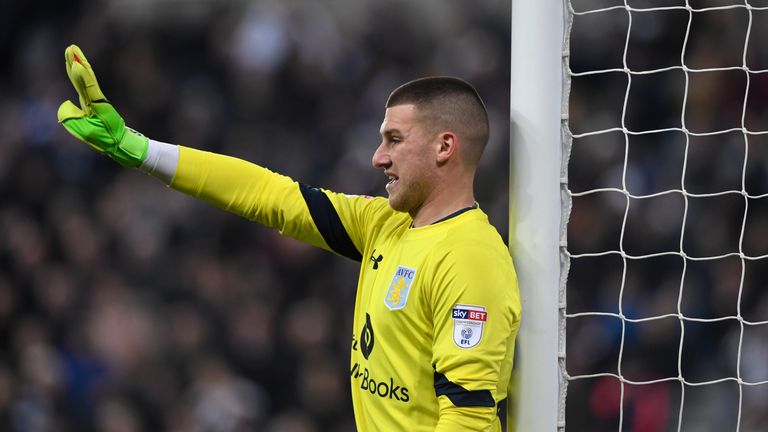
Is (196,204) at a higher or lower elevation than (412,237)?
higher

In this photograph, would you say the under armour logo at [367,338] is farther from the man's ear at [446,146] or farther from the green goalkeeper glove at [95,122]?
the green goalkeeper glove at [95,122]

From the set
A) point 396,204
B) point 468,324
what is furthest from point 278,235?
point 468,324

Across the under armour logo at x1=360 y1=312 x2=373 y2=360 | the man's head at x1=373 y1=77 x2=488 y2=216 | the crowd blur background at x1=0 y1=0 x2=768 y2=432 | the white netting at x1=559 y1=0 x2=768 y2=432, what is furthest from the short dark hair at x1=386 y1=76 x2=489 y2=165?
the crowd blur background at x1=0 y1=0 x2=768 y2=432

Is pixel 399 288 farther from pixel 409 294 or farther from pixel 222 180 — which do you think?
pixel 222 180

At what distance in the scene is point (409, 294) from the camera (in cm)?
232

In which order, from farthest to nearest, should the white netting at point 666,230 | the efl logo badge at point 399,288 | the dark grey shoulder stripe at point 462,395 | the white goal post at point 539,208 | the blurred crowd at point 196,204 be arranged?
the blurred crowd at point 196,204 → the white netting at point 666,230 → the white goal post at point 539,208 → the efl logo badge at point 399,288 → the dark grey shoulder stripe at point 462,395

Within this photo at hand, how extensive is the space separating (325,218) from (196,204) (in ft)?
11.6

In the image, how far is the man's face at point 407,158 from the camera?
239cm

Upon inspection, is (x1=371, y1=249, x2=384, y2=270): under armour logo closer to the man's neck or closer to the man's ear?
the man's neck

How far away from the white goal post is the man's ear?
7.4 inches

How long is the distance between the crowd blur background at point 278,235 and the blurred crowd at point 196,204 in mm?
12

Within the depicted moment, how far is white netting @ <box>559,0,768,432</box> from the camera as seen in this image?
195 inches

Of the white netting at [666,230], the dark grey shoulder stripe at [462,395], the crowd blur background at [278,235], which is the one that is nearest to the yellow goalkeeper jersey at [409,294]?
the dark grey shoulder stripe at [462,395]

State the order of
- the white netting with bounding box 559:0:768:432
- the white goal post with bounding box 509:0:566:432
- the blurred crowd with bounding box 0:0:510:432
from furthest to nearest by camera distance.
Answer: the blurred crowd with bounding box 0:0:510:432 < the white netting with bounding box 559:0:768:432 < the white goal post with bounding box 509:0:566:432
